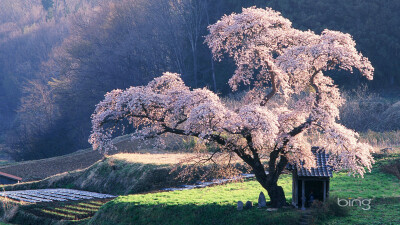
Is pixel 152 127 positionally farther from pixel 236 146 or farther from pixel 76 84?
pixel 76 84

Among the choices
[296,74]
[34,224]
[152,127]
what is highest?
[296,74]

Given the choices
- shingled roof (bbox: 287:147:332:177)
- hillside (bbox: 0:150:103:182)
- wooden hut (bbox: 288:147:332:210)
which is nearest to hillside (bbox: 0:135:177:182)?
hillside (bbox: 0:150:103:182)

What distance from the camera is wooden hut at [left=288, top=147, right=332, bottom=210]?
2036 cm

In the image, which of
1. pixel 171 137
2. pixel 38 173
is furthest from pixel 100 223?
pixel 38 173

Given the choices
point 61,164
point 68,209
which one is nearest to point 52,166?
point 61,164

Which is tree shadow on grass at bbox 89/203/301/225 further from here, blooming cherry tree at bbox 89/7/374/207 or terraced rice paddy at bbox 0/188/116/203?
terraced rice paddy at bbox 0/188/116/203

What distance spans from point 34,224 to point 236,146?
44.6 feet

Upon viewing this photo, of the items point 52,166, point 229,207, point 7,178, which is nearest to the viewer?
point 229,207

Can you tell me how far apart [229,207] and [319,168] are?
4.45 meters

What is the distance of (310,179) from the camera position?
20.6 metres

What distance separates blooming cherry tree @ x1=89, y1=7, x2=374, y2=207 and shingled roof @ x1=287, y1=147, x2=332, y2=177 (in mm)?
404

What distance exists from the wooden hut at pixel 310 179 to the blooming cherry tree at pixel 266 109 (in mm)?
493

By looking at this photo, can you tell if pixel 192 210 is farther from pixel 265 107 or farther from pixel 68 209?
pixel 68 209

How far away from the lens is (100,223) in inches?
947
